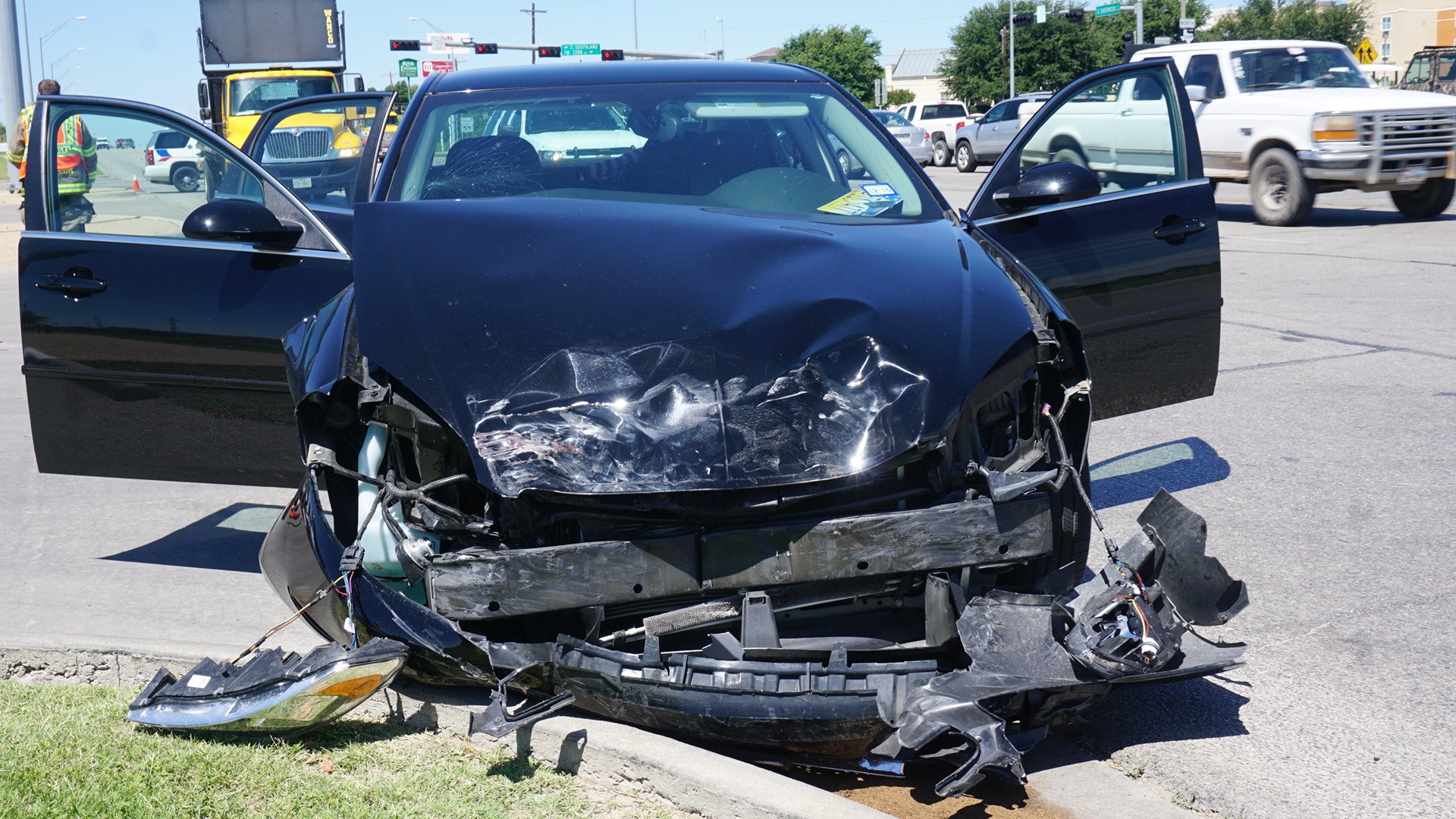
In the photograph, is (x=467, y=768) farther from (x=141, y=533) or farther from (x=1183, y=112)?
(x=1183, y=112)

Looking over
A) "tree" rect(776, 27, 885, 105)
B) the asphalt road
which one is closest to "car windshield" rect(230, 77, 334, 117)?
the asphalt road

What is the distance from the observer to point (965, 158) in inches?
1112

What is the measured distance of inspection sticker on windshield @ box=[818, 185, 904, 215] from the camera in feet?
12.4

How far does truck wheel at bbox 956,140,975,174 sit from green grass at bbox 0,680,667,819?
86.5 feet

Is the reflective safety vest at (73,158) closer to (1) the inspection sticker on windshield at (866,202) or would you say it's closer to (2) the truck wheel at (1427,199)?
(1) the inspection sticker on windshield at (866,202)

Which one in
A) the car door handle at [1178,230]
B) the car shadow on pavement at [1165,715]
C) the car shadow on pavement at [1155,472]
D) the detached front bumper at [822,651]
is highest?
the car door handle at [1178,230]

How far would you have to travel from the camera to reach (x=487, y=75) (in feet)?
14.2

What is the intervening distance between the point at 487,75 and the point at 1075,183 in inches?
84.5

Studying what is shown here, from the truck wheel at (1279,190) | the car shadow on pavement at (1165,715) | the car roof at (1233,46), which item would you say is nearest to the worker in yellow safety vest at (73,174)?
the car shadow on pavement at (1165,715)

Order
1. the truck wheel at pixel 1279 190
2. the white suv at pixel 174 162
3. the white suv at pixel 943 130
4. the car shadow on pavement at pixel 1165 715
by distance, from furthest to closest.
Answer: the white suv at pixel 943 130, the truck wheel at pixel 1279 190, the white suv at pixel 174 162, the car shadow on pavement at pixel 1165 715

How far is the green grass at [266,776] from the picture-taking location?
2643 millimetres

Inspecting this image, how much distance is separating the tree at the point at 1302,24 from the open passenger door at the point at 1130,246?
65.7 meters

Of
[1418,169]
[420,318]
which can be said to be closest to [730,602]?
[420,318]

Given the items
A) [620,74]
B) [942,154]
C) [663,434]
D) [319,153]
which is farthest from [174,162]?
[942,154]
